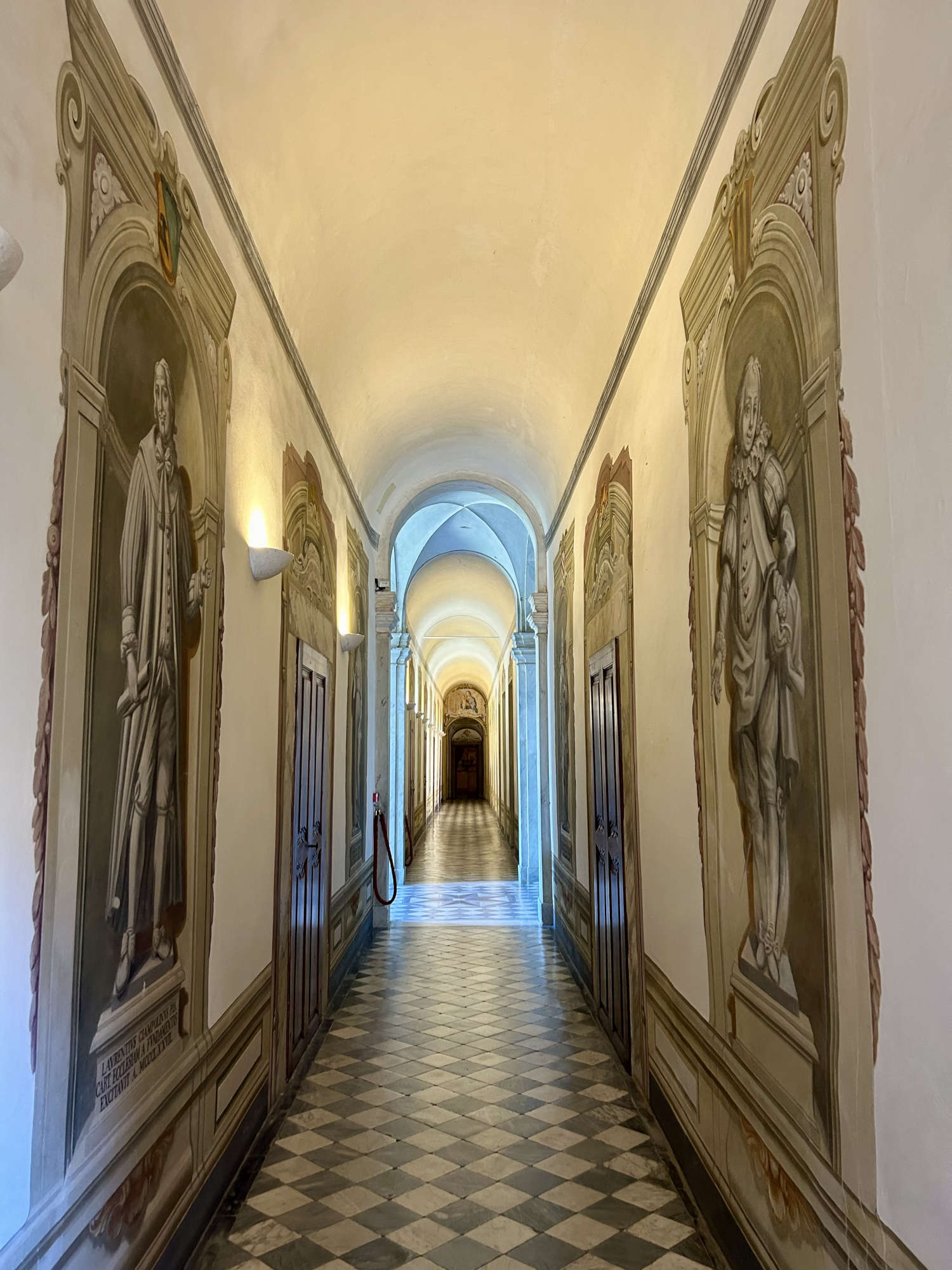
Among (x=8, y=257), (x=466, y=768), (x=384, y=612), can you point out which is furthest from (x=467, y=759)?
(x=8, y=257)

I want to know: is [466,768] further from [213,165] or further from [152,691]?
[152,691]

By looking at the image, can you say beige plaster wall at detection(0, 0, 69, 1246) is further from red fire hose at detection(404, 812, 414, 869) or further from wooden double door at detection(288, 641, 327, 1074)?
red fire hose at detection(404, 812, 414, 869)

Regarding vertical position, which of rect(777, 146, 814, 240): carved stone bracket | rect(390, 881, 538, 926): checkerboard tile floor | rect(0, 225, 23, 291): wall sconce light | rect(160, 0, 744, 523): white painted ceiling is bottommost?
rect(390, 881, 538, 926): checkerboard tile floor

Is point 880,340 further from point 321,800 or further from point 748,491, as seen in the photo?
point 321,800

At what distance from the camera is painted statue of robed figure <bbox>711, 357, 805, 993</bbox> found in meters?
2.84

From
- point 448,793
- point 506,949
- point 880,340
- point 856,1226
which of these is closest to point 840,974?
point 856,1226

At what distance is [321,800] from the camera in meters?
6.86

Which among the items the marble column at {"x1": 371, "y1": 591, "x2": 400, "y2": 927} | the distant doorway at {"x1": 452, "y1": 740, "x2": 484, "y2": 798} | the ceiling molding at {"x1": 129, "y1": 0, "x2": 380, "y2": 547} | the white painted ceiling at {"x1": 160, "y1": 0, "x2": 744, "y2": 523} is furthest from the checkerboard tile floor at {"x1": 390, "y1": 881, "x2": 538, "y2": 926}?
the distant doorway at {"x1": 452, "y1": 740, "x2": 484, "y2": 798}

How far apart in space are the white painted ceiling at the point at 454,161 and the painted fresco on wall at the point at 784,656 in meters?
0.94

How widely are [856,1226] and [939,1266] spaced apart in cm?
46

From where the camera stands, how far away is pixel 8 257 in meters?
1.76

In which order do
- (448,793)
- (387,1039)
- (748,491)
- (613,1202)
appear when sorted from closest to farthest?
1. (748,491)
2. (613,1202)
3. (387,1039)
4. (448,793)

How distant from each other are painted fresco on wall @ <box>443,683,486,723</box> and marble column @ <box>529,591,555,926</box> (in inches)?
1228

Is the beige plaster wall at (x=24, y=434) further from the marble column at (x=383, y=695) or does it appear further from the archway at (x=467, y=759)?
the archway at (x=467, y=759)
